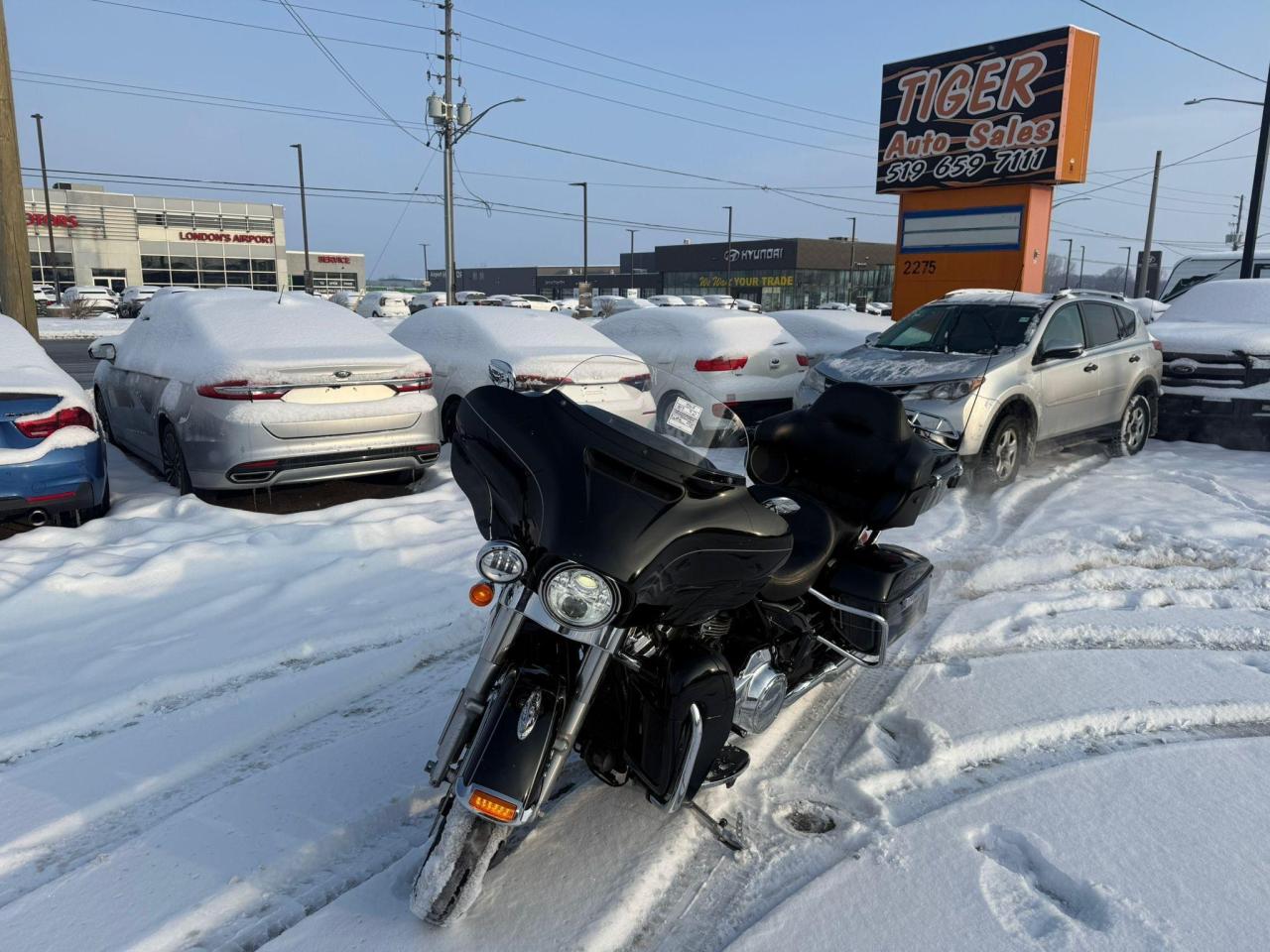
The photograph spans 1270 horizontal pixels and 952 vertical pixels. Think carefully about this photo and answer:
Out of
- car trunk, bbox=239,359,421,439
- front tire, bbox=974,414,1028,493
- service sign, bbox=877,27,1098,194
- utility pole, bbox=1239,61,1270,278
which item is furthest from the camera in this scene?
utility pole, bbox=1239,61,1270,278

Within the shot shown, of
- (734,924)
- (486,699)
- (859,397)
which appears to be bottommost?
(734,924)

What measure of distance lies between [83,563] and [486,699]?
139 inches

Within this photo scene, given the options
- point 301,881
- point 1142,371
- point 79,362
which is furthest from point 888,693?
point 79,362

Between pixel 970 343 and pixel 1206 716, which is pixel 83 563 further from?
pixel 970 343

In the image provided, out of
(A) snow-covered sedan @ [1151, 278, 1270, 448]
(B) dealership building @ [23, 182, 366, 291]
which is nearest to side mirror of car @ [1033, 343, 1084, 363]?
(A) snow-covered sedan @ [1151, 278, 1270, 448]

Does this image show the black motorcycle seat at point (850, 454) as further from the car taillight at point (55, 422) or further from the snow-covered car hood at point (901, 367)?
the car taillight at point (55, 422)

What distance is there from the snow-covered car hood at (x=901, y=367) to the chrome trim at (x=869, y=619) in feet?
14.6

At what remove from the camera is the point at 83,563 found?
4.76 m

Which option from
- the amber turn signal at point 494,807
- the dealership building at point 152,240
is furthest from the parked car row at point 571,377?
the dealership building at point 152,240

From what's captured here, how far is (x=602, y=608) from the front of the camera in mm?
2129

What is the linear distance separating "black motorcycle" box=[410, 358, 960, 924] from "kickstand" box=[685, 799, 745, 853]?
0.01 m

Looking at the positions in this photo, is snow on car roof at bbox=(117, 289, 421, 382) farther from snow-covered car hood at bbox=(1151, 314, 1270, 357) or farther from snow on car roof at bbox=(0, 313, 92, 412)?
snow-covered car hood at bbox=(1151, 314, 1270, 357)

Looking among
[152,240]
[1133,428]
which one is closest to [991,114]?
[1133,428]

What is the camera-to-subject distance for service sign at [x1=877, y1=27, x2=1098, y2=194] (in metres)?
13.8
